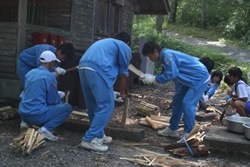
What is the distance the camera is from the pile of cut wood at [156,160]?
426 centimetres

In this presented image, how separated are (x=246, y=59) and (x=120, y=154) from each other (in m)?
17.5

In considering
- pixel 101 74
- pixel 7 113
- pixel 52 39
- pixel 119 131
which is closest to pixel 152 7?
pixel 52 39

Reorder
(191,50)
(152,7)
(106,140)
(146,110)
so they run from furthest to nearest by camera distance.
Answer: (191,50), (152,7), (146,110), (106,140)

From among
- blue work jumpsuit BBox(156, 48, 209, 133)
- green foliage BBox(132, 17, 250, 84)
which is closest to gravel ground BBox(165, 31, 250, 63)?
green foliage BBox(132, 17, 250, 84)

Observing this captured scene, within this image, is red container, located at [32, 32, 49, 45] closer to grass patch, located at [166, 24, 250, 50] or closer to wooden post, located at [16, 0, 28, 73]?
wooden post, located at [16, 0, 28, 73]

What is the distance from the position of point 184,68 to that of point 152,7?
33.8ft

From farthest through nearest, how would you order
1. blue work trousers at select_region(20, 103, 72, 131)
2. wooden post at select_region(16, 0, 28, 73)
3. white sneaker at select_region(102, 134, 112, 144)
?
wooden post at select_region(16, 0, 28, 73) < white sneaker at select_region(102, 134, 112, 144) < blue work trousers at select_region(20, 103, 72, 131)

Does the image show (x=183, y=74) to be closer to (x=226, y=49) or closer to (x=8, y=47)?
(x=8, y=47)

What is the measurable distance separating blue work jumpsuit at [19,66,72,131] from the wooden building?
9.40 ft

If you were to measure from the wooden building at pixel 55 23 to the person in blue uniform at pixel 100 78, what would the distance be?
11.4ft

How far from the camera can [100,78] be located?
4.63 m

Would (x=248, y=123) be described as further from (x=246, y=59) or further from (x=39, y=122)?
(x=246, y=59)

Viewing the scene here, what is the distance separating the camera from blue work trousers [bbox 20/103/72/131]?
191 inches

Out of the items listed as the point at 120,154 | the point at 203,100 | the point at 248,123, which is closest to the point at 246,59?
the point at 203,100
